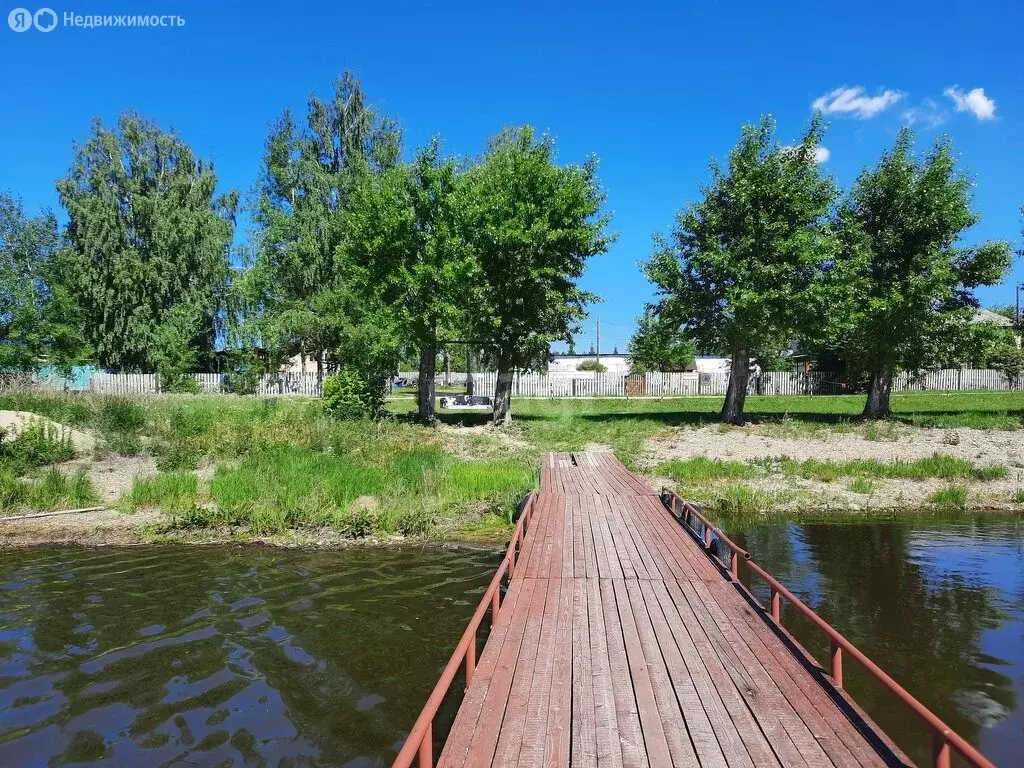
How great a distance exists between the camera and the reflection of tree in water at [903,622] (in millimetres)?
6523

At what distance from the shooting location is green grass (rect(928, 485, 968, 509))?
1571cm

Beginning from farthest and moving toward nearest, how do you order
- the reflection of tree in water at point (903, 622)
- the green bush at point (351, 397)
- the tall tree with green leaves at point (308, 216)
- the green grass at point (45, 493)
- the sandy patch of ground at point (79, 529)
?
the tall tree with green leaves at point (308, 216), the green bush at point (351, 397), the green grass at point (45, 493), the sandy patch of ground at point (79, 529), the reflection of tree in water at point (903, 622)

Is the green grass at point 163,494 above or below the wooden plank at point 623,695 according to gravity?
below

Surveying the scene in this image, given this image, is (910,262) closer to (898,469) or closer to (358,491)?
(898,469)

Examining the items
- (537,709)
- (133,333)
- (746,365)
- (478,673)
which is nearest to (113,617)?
(478,673)

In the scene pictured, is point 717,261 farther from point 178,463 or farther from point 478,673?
point 478,673

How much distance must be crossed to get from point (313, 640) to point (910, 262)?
2671cm

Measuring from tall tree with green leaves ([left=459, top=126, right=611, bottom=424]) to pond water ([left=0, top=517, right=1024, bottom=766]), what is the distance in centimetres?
1434

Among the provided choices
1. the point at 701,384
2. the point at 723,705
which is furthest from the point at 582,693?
the point at 701,384

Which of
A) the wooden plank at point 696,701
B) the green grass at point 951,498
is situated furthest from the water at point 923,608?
the wooden plank at point 696,701

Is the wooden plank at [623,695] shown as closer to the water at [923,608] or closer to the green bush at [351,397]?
the water at [923,608]

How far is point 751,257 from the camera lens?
24.8 m

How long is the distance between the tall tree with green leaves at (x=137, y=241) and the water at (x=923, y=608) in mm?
40682

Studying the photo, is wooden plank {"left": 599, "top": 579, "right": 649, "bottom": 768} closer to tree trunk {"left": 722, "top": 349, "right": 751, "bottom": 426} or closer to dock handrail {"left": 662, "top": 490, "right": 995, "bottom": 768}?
dock handrail {"left": 662, "top": 490, "right": 995, "bottom": 768}
